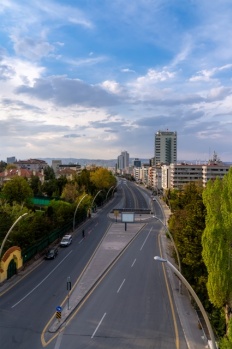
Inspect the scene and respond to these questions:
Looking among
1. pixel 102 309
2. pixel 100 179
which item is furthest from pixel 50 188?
pixel 102 309

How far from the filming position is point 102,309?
23.9 meters

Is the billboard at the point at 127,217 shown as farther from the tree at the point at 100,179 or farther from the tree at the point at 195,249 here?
the tree at the point at 100,179

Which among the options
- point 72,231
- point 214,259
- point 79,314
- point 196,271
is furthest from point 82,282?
point 72,231

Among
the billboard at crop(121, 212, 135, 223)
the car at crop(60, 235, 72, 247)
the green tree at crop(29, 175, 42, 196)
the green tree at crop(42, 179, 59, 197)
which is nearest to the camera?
the car at crop(60, 235, 72, 247)

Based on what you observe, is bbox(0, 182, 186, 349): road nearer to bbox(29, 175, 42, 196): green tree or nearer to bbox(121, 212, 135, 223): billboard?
bbox(121, 212, 135, 223): billboard

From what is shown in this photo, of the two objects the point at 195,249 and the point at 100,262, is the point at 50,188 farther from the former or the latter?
the point at 195,249

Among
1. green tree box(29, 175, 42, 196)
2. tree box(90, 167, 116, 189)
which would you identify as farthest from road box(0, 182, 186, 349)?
A: tree box(90, 167, 116, 189)

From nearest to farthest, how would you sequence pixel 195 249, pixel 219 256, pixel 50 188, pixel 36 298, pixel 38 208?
pixel 219 256 → pixel 36 298 → pixel 195 249 → pixel 38 208 → pixel 50 188

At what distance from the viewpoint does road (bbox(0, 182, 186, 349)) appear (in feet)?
63.7

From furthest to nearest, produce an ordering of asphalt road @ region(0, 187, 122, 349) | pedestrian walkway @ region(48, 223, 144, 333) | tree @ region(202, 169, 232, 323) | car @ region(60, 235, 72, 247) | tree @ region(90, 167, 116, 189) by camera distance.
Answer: tree @ region(90, 167, 116, 189) < car @ region(60, 235, 72, 247) < pedestrian walkway @ region(48, 223, 144, 333) < asphalt road @ region(0, 187, 122, 349) < tree @ region(202, 169, 232, 323)

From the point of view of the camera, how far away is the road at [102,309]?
1943 cm

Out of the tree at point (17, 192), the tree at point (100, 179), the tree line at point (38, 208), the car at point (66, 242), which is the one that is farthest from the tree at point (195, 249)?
the tree at point (100, 179)

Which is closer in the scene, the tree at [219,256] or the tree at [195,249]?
Result: the tree at [219,256]

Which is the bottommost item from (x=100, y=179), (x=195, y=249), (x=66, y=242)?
(x=66, y=242)
